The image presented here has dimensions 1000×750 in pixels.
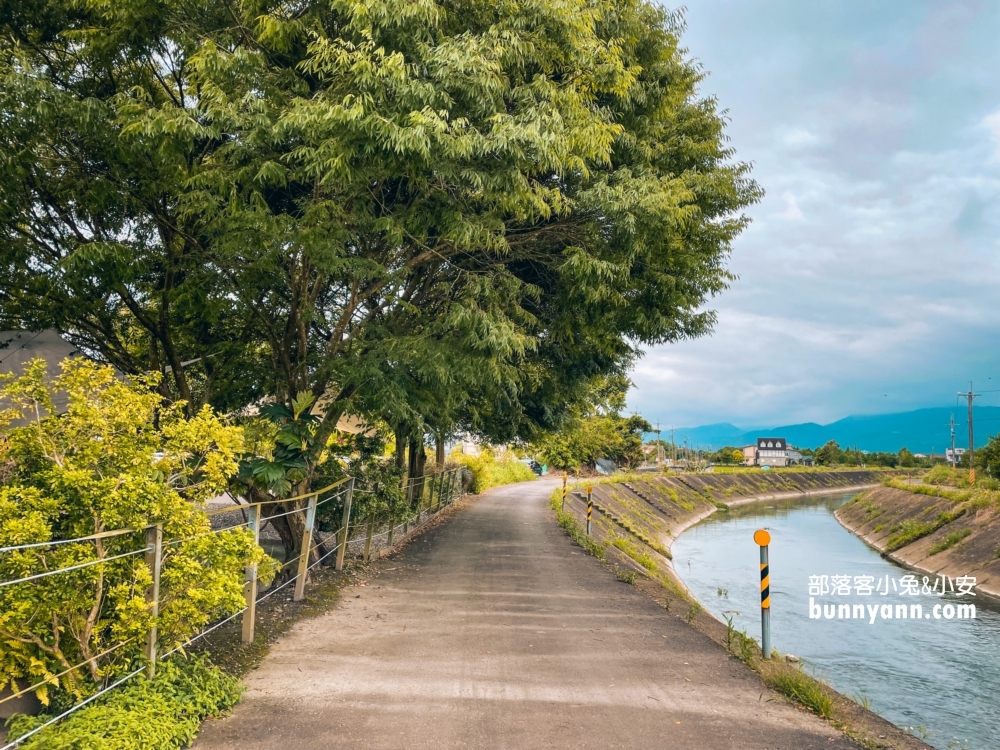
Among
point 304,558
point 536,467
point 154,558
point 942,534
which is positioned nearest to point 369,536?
point 304,558

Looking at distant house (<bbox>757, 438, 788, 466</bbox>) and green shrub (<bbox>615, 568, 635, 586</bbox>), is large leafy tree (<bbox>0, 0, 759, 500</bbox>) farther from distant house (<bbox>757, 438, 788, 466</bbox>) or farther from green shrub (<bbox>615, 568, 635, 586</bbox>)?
distant house (<bbox>757, 438, 788, 466</bbox>)

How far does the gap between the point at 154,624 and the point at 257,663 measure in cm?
172

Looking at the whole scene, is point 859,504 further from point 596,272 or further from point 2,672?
point 2,672

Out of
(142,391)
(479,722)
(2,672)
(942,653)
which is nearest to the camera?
(2,672)

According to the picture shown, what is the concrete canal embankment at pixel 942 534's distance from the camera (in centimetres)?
2025

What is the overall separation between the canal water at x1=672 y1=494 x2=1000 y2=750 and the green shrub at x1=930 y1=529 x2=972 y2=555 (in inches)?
54.0

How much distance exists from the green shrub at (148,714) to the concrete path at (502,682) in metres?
0.17

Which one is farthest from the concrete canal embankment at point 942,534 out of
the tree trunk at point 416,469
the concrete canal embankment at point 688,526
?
the tree trunk at point 416,469

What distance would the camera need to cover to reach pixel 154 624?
4.41m

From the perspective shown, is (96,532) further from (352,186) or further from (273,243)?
(352,186)

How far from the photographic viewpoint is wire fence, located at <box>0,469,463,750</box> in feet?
13.1

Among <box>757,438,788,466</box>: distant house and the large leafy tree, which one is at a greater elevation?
the large leafy tree

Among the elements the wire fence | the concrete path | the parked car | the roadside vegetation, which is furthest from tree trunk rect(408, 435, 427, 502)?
the parked car

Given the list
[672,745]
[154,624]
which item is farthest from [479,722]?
[154,624]
